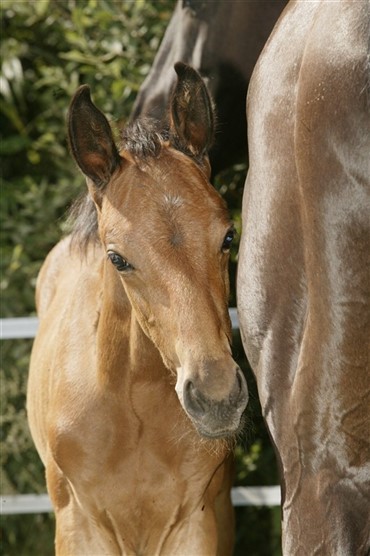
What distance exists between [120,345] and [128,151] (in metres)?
0.59

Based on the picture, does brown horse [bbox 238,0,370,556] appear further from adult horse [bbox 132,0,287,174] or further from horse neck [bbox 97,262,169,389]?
adult horse [bbox 132,0,287,174]

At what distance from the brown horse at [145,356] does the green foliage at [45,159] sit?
1.63 meters

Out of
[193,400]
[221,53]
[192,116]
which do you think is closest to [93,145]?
[192,116]

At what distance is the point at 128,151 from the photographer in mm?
3023

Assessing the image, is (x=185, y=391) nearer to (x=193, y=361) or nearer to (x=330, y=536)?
(x=193, y=361)

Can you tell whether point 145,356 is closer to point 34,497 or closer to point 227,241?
point 227,241

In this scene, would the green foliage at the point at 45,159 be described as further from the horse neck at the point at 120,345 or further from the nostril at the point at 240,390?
the nostril at the point at 240,390

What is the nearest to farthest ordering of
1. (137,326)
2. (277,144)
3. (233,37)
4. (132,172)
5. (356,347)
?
(356,347) < (277,144) < (132,172) < (137,326) < (233,37)

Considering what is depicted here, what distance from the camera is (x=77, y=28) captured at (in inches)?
216

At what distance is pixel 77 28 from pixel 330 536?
3596mm

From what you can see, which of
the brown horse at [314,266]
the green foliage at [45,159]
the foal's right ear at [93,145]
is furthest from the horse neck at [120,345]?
the green foliage at [45,159]

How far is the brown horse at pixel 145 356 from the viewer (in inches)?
106

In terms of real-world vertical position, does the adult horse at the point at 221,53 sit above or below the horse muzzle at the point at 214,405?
above

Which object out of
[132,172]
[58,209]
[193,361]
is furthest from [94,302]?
[58,209]
